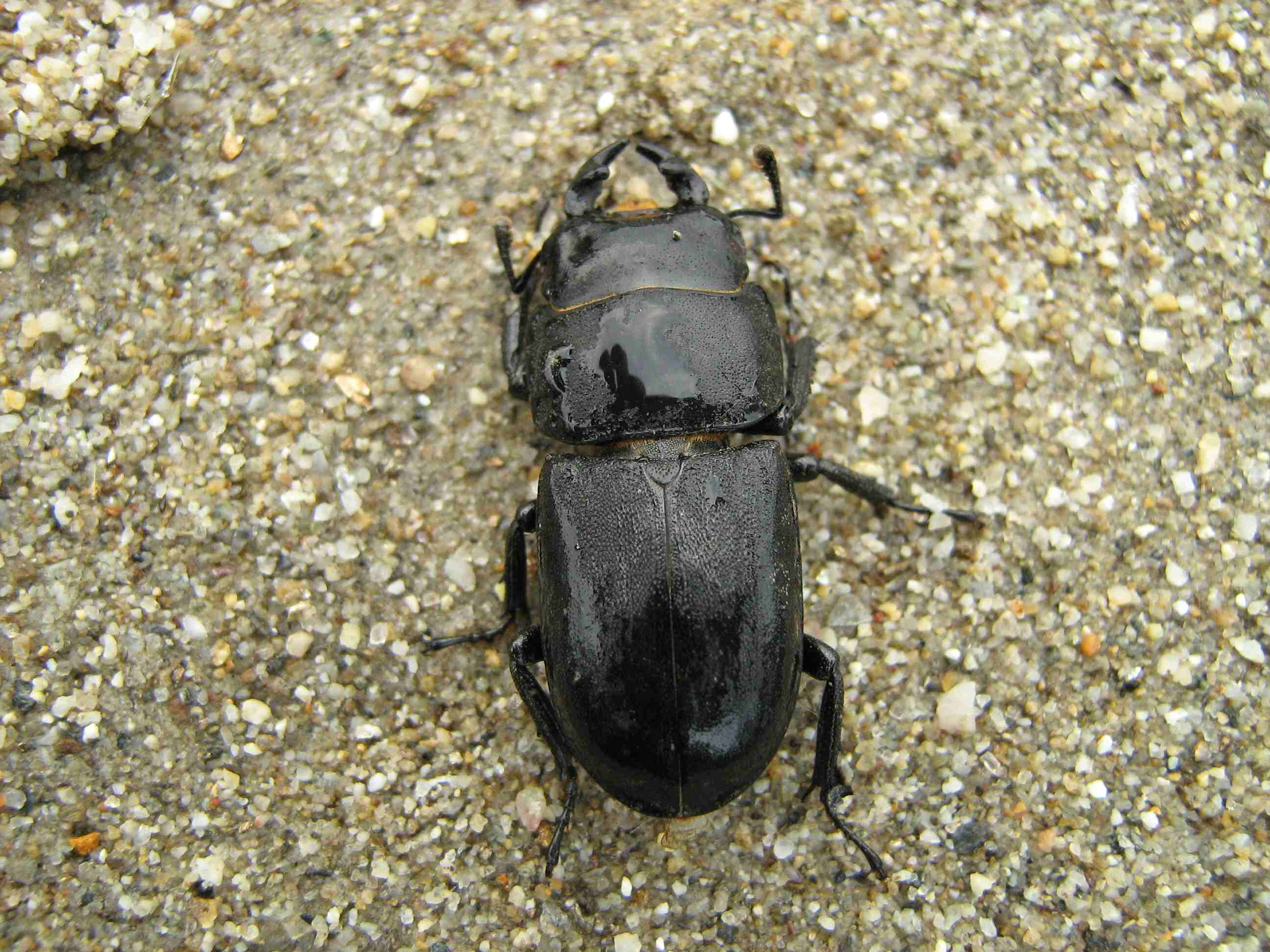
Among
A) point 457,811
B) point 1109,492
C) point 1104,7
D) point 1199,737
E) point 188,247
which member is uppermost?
point 1104,7

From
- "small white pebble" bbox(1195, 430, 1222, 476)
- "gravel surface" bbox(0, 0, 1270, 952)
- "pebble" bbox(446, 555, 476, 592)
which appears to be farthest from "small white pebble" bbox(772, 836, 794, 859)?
"small white pebble" bbox(1195, 430, 1222, 476)

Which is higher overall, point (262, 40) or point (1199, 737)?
point (262, 40)

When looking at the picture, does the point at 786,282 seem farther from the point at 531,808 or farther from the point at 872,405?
the point at 531,808

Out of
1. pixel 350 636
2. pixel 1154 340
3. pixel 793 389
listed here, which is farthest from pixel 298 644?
pixel 1154 340

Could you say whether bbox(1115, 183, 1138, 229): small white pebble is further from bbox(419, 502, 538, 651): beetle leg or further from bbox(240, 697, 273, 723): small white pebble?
bbox(240, 697, 273, 723): small white pebble

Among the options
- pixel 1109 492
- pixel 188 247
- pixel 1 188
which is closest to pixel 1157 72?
pixel 1109 492

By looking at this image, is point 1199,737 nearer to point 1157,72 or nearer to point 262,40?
point 1157,72
